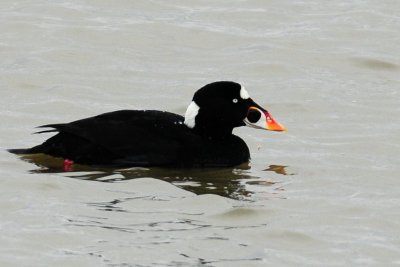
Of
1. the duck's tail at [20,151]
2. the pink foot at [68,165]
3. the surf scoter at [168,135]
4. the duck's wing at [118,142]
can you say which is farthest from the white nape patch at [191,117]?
the duck's tail at [20,151]

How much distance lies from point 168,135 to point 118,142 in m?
0.43

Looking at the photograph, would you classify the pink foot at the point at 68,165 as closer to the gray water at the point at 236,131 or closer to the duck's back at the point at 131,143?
the duck's back at the point at 131,143

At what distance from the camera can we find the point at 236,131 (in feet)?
43.4

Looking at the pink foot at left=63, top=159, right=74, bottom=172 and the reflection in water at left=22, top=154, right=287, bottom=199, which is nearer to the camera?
the reflection in water at left=22, top=154, right=287, bottom=199

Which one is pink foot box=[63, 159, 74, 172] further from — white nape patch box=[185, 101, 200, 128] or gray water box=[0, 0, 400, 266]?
white nape patch box=[185, 101, 200, 128]

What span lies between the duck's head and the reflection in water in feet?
1.37

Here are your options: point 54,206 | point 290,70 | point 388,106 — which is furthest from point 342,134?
point 54,206

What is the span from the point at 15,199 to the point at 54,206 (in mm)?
374

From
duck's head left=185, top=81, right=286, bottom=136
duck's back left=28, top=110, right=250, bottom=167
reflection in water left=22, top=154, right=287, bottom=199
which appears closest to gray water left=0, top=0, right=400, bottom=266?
reflection in water left=22, top=154, right=287, bottom=199

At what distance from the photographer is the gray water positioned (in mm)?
9180

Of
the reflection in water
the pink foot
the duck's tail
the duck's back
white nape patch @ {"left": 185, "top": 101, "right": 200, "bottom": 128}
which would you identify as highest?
white nape patch @ {"left": 185, "top": 101, "right": 200, "bottom": 128}

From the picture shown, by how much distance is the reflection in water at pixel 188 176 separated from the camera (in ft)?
35.4

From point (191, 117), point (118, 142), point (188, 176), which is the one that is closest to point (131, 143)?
point (118, 142)

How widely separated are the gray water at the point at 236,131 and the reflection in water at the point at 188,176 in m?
0.02
